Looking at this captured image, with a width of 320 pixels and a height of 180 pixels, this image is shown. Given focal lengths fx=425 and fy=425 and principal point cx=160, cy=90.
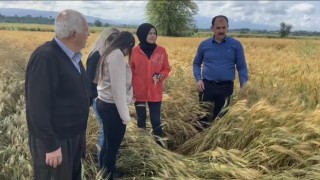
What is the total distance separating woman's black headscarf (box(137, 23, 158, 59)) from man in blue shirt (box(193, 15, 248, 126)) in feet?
2.85

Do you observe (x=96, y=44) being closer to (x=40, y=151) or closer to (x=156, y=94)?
(x=156, y=94)

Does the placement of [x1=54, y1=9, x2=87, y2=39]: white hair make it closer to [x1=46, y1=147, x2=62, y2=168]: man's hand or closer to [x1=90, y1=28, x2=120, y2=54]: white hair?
[x1=46, y1=147, x2=62, y2=168]: man's hand

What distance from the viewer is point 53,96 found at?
2.82 metres

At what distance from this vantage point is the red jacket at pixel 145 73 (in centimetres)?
515

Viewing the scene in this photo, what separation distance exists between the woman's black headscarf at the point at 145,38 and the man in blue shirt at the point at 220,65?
0.87m

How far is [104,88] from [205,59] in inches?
79.1

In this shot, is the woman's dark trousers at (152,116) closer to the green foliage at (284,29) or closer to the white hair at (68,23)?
the white hair at (68,23)

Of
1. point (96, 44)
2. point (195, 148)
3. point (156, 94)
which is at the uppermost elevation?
point (96, 44)

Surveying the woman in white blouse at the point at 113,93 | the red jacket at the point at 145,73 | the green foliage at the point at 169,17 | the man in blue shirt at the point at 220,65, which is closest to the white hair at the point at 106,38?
the woman in white blouse at the point at 113,93

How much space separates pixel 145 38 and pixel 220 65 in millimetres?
1106

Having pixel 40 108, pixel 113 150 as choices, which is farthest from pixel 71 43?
pixel 113 150

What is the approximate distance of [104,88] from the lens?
4105 millimetres

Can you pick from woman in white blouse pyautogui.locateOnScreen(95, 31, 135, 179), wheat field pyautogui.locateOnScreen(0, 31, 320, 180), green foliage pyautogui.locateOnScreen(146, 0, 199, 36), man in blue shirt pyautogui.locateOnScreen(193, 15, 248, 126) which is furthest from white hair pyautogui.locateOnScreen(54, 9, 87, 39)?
green foliage pyautogui.locateOnScreen(146, 0, 199, 36)

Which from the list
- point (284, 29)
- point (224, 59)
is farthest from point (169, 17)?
point (224, 59)
